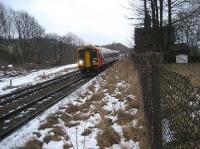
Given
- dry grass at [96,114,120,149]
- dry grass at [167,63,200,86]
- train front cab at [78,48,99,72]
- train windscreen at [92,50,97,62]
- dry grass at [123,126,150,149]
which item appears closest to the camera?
dry grass at [123,126,150,149]

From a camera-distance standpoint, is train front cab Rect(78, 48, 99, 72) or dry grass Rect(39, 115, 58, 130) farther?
train front cab Rect(78, 48, 99, 72)

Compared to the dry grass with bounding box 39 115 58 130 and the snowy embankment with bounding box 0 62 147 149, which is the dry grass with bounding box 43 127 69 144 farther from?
the dry grass with bounding box 39 115 58 130

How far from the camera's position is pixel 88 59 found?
33.4m

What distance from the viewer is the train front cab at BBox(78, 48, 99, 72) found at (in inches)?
1297

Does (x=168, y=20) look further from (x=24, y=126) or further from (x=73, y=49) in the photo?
(x=73, y=49)

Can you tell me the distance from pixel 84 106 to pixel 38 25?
90765mm

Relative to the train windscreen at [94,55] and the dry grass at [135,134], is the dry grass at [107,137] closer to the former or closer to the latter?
the dry grass at [135,134]

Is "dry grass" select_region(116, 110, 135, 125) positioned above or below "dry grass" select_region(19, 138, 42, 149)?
above

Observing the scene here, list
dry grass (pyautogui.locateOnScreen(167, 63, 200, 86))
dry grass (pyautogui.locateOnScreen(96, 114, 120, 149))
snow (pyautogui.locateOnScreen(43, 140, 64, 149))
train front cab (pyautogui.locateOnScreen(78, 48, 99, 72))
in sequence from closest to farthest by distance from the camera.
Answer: dry grass (pyautogui.locateOnScreen(96, 114, 120, 149)) < snow (pyautogui.locateOnScreen(43, 140, 64, 149)) < dry grass (pyautogui.locateOnScreen(167, 63, 200, 86)) < train front cab (pyautogui.locateOnScreen(78, 48, 99, 72))

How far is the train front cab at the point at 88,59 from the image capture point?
32934mm

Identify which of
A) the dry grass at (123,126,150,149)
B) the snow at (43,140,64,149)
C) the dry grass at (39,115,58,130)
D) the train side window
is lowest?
the dry grass at (39,115,58,130)

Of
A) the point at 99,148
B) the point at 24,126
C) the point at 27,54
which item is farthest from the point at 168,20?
→ the point at 27,54

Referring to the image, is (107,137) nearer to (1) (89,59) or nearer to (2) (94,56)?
(1) (89,59)

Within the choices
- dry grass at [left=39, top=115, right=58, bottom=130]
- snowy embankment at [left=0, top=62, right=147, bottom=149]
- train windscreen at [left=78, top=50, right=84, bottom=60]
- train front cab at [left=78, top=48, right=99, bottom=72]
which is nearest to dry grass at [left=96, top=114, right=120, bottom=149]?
snowy embankment at [left=0, top=62, right=147, bottom=149]
